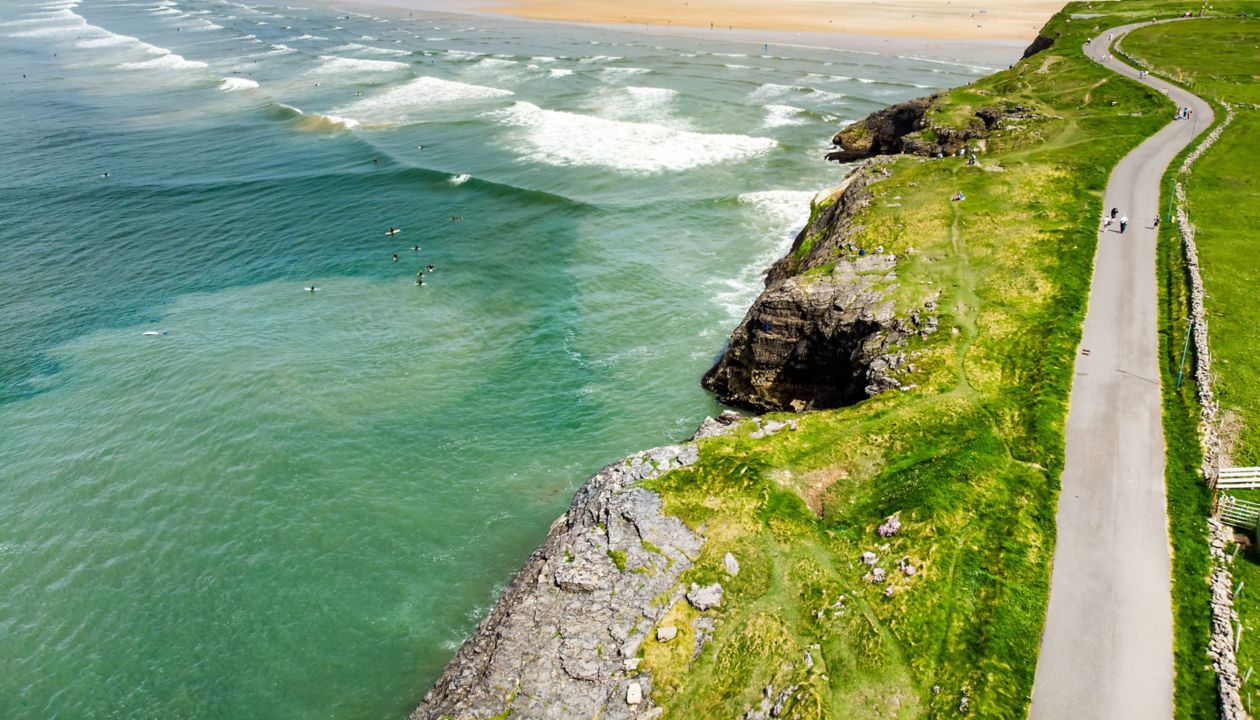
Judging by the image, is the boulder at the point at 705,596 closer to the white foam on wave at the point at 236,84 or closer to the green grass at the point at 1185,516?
the green grass at the point at 1185,516

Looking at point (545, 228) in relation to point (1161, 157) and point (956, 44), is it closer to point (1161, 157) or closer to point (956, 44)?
point (1161, 157)

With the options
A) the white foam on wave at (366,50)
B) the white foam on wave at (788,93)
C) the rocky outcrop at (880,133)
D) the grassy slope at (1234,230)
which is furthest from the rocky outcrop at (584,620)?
the white foam on wave at (366,50)

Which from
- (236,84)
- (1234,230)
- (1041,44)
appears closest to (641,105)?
(1041,44)

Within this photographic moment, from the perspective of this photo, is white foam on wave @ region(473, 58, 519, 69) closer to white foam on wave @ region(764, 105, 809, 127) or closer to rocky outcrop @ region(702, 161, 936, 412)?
white foam on wave @ region(764, 105, 809, 127)

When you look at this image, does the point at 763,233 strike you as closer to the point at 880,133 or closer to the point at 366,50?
the point at 880,133

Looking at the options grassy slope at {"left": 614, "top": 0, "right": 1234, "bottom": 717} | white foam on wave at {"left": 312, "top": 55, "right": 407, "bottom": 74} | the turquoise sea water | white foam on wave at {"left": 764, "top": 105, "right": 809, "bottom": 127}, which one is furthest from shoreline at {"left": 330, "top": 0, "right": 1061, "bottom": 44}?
grassy slope at {"left": 614, "top": 0, "right": 1234, "bottom": 717}

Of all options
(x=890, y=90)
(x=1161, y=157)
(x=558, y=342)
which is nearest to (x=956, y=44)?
(x=890, y=90)

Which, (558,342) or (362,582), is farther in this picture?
(558,342)
